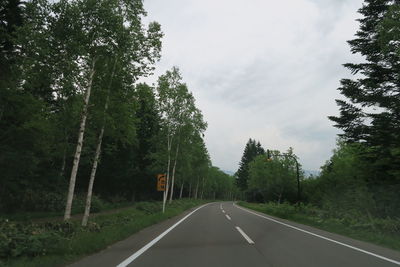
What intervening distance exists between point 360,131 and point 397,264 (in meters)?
17.0

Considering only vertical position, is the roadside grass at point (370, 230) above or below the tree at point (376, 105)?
below

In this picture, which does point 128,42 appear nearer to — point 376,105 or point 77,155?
point 77,155

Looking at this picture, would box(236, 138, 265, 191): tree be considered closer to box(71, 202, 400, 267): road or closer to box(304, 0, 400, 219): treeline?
box(304, 0, 400, 219): treeline

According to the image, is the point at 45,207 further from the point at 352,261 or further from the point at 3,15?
the point at 352,261

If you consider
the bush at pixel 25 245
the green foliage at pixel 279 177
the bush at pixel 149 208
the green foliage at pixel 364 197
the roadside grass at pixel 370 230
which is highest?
the green foliage at pixel 279 177

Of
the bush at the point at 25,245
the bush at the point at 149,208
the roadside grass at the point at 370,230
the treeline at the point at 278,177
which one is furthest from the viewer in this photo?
the treeline at the point at 278,177

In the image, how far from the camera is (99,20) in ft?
39.3

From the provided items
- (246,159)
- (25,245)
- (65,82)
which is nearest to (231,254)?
(25,245)

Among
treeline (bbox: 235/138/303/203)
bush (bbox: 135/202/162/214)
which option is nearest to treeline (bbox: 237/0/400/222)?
bush (bbox: 135/202/162/214)

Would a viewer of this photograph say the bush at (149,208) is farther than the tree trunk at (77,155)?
Yes

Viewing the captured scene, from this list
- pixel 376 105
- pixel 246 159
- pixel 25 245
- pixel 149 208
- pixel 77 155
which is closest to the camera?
pixel 25 245

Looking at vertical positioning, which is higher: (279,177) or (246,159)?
(246,159)

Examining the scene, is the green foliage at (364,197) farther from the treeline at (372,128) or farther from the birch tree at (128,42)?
the birch tree at (128,42)

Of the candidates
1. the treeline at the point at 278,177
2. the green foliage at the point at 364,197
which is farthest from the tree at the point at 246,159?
the green foliage at the point at 364,197
